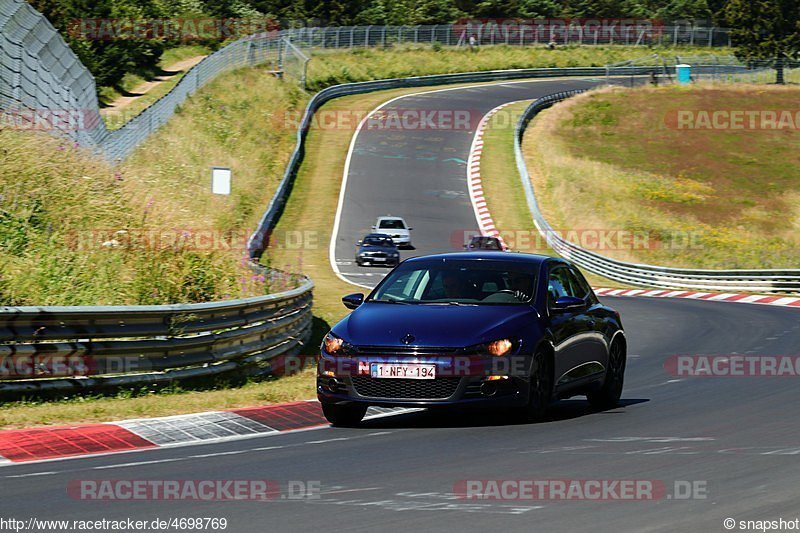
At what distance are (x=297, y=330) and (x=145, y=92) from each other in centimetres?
6109

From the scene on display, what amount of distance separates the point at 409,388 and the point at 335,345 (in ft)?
2.84

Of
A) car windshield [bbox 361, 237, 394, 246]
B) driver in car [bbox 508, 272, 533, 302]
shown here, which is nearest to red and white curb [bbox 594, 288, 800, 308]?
car windshield [bbox 361, 237, 394, 246]

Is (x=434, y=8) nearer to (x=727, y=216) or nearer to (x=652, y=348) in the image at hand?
(x=727, y=216)

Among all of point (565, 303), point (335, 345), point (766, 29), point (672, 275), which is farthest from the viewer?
point (766, 29)

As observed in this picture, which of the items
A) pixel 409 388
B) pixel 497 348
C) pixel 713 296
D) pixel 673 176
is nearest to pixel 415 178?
pixel 673 176

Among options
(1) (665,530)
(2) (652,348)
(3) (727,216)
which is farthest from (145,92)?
(1) (665,530)

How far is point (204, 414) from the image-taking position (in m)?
11.2

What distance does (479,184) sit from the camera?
5516cm

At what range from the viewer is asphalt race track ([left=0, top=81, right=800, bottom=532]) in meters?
6.57

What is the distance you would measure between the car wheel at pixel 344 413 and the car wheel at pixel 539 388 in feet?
4.92

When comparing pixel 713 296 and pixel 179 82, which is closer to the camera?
pixel 713 296

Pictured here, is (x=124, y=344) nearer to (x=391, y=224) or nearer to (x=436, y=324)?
(x=436, y=324)

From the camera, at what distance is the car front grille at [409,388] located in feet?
32.4

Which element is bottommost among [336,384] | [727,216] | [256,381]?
[727,216]
